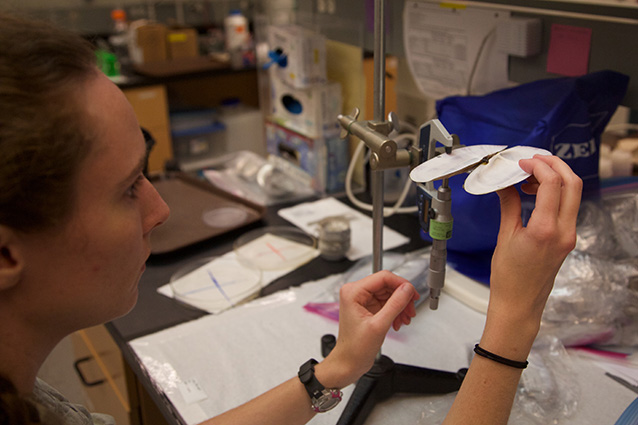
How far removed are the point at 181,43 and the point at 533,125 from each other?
284 cm

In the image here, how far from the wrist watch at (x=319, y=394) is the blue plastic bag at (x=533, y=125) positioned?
483 millimetres

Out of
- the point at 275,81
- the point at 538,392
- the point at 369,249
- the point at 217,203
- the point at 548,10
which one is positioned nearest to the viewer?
the point at 538,392

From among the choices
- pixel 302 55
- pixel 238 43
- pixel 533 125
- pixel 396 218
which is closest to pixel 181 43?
pixel 238 43

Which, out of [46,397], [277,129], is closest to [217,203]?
[277,129]

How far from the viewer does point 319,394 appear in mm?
830

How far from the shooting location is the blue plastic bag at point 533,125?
107 centimetres

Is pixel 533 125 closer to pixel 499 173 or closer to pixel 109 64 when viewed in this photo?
pixel 499 173

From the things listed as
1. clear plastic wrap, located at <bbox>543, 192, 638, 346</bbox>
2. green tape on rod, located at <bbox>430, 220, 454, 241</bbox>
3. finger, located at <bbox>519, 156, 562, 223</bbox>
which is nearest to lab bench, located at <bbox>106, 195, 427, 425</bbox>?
clear plastic wrap, located at <bbox>543, 192, 638, 346</bbox>

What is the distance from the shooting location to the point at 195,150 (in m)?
3.54

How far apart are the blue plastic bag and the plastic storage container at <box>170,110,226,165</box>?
97.5 inches

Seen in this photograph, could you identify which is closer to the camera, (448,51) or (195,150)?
(448,51)

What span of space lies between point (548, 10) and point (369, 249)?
24.4 inches

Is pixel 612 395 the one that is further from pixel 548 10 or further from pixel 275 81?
pixel 275 81

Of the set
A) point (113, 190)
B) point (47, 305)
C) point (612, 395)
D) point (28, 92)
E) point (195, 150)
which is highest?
point (28, 92)
